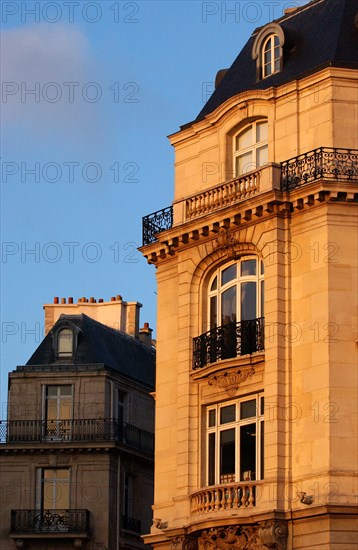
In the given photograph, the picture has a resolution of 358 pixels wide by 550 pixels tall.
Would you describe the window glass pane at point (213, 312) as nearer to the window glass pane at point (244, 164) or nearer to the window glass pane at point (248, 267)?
the window glass pane at point (248, 267)

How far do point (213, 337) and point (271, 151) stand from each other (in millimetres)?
4772

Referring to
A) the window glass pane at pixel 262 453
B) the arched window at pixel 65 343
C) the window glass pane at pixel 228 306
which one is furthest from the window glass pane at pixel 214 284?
the arched window at pixel 65 343

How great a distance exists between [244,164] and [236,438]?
708 centimetres

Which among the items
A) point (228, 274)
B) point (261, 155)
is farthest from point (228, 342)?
point (261, 155)

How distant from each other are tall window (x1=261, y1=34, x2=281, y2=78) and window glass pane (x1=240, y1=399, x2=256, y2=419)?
867 centimetres

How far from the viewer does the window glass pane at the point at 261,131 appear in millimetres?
36438

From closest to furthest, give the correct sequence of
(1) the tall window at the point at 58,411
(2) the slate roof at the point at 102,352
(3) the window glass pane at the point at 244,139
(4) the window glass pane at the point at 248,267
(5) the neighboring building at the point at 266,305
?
(5) the neighboring building at the point at 266,305, (4) the window glass pane at the point at 248,267, (3) the window glass pane at the point at 244,139, (1) the tall window at the point at 58,411, (2) the slate roof at the point at 102,352

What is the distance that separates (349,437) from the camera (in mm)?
32219

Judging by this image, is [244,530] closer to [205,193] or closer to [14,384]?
[205,193]

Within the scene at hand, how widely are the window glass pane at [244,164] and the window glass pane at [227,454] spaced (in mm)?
6638

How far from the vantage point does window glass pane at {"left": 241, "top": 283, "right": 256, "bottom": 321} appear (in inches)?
1379

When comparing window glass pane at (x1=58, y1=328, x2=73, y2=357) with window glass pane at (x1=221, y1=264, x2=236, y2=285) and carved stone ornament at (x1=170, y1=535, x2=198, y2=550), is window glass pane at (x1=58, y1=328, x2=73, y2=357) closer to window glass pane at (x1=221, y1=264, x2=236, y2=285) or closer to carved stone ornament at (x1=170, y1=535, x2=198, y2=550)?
window glass pane at (x1=221, y1=264, x2=236, y2=285)

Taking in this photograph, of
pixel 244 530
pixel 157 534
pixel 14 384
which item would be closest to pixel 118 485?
pixel 14 384

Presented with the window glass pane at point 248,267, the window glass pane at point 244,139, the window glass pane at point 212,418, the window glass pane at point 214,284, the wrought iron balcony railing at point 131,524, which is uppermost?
the window glass pane at point 244,139
